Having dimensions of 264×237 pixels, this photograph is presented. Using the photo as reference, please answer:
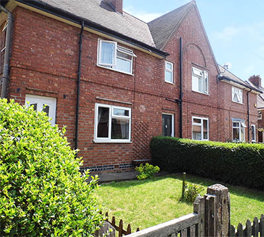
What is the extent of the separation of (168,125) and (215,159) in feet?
13.4

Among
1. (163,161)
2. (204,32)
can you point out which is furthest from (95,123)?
(204,32)

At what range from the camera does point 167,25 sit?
12961mm

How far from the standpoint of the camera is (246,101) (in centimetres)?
1802

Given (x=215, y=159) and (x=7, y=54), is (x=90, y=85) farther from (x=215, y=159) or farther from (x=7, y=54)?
(x=215, y=159)

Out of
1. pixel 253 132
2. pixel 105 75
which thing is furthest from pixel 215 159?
pixel 253 132

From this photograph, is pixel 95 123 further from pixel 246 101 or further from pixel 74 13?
pixel 246 101

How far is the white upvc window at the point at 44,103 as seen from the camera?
6.54 meters

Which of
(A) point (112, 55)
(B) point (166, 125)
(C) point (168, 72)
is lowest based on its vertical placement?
(B) point (166, 125)

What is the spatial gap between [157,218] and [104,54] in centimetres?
676

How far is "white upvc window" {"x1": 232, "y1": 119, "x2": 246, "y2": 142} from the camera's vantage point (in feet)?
52.9

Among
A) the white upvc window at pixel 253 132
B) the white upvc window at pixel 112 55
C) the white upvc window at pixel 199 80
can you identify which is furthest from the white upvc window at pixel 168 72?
the white upvc window at pixel 253 132

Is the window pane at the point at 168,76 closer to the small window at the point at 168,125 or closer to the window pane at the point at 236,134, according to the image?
the small window at the point at 168,125

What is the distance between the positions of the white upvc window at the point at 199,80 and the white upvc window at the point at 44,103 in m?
9.11

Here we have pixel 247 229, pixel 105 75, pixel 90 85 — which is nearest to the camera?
pixel 247 229
